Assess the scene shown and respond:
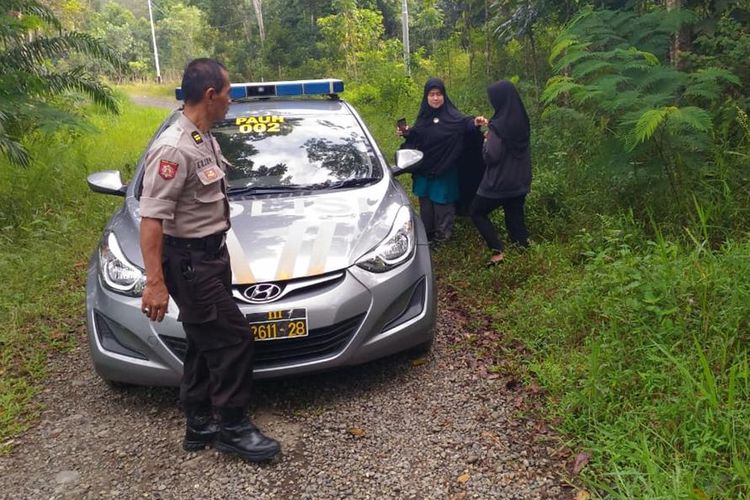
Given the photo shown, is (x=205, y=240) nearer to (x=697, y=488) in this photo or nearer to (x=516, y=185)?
(x=697, y=488)

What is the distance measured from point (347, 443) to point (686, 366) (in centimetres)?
168

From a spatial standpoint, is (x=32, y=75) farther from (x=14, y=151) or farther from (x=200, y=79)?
(x=200, y=79)

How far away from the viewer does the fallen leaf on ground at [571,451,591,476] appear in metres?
2.76

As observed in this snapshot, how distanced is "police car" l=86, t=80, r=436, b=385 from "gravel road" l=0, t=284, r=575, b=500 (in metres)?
0.26

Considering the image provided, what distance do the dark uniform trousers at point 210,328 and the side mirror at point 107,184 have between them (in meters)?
1.64

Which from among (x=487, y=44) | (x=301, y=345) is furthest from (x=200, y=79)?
(x=487, y=44)

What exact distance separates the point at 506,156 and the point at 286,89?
1.93m

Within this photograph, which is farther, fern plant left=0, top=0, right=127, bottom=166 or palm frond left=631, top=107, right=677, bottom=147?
fern plant left=0, top=0, right=127, bottom=166

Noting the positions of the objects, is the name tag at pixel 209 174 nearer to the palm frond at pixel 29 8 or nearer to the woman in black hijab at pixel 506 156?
the woman in black hijab at pixel 506 156

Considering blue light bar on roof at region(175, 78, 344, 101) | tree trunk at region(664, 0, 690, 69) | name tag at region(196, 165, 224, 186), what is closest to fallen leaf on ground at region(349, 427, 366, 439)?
name tag at region(196, 165, 224, 186)

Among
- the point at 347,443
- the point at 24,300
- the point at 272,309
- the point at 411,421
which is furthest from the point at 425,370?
the point at 24,300

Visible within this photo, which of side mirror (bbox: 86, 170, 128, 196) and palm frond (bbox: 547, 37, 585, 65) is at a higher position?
palm frond (bbox: 547, 37, 585, 65)

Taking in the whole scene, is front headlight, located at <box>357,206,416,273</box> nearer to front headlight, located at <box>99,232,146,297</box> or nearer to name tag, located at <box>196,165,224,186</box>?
name tag, located at <box>196,165,224,186</box>

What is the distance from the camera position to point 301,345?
328 centimetres
